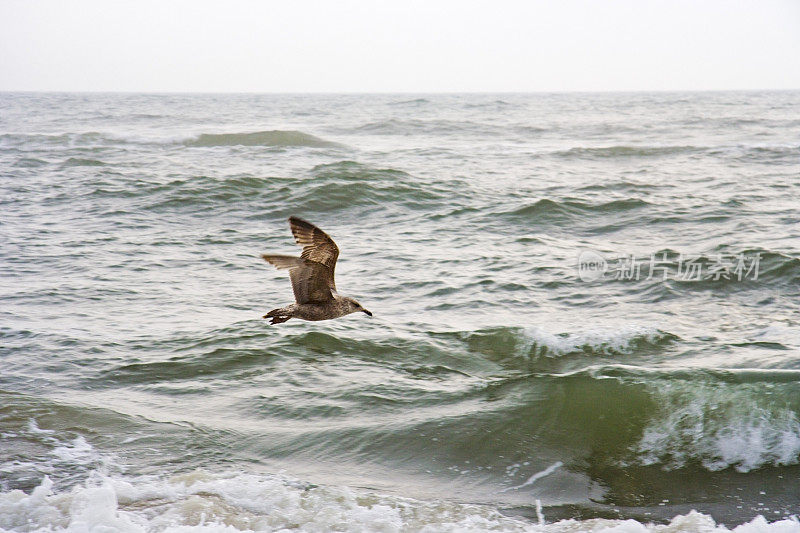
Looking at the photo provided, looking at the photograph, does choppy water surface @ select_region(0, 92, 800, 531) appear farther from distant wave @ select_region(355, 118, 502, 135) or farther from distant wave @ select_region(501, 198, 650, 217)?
distant wave @ select_region(355, 118, 502, 135)

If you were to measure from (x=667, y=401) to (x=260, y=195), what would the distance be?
10306mm

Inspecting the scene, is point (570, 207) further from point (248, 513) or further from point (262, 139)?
point (262, 139)

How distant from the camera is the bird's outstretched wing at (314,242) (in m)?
5.11

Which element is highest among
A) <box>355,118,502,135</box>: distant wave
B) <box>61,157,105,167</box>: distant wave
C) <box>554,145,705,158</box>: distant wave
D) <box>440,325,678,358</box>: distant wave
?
<box>355,118,502,135</box>: distant wave

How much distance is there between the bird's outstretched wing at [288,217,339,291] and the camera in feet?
16.8

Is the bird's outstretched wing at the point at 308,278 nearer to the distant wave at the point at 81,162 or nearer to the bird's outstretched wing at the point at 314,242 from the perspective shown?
the bird's outstretched wing at the point at 314,242

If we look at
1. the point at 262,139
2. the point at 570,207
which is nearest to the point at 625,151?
the point at 570,207

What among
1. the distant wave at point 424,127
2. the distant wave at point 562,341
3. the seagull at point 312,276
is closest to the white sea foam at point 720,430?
the distant wave at point 562,341

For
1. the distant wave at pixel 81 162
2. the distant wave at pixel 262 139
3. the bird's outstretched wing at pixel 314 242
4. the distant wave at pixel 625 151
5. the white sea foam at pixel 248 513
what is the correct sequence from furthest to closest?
the distant wave at pixel 262 139
the distant wave at pixel 625 151
the distant wave at pixel 81 162
the bird's outstretched wing at pixel 314 242
the white sea foam at pixel 248 513

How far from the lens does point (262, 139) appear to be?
26156mm

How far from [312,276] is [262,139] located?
21650 millimetres

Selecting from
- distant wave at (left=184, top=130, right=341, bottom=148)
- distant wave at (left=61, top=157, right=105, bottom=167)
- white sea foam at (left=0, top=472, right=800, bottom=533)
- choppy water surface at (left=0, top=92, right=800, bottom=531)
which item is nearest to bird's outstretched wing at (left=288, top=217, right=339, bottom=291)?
choppy water surface at (left=0, top=92, right=800, bottom=531)

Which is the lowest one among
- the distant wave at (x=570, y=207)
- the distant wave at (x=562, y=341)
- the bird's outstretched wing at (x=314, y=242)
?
the distant wave at (x=562, y=341)

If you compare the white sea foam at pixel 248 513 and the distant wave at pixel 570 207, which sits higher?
the distant wave at pixel 570 207
